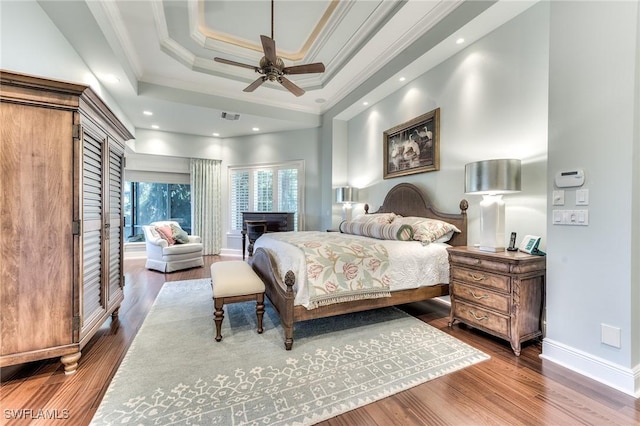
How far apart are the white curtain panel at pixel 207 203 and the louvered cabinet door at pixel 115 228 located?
3.72 m

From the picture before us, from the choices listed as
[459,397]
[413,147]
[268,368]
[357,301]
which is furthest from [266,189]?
[459,397]


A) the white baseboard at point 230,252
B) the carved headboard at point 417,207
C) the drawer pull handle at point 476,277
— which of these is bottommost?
the white baseboard at point 230,252

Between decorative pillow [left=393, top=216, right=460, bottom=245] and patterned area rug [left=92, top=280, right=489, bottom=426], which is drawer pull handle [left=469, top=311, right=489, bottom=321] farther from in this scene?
decorative pillow [left=393, top=216, right=460, bottom=245]

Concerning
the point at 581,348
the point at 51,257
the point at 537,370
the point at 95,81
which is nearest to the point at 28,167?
the point at 51,257

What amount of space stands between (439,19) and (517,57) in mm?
964

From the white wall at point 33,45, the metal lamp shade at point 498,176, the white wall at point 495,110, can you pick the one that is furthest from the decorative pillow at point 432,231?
the white wall at point 33,45

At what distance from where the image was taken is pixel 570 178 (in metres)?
1.88

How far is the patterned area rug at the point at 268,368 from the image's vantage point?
148 cm

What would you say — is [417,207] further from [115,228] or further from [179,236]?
[179,236]

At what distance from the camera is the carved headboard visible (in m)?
3.09

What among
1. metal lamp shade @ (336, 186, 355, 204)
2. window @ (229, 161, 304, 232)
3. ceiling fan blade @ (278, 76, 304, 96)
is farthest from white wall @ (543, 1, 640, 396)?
window @ (229, 161, 304, 232)

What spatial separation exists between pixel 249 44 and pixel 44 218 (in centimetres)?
344

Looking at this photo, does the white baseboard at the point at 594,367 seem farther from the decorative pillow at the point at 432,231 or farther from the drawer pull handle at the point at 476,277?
the decorative pillow at the point at 432,231

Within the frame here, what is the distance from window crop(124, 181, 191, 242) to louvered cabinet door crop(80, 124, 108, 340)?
4.93 meters
